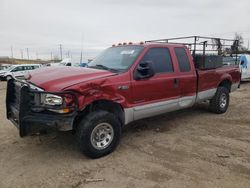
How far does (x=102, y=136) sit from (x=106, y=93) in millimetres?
727

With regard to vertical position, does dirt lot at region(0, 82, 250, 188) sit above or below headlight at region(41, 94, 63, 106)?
below

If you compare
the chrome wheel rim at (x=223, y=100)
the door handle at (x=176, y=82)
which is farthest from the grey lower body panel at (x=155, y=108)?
the chrome wheel rim at (x=223, y=100)

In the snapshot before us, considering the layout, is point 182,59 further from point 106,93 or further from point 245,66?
point 245,66

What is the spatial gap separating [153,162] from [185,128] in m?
2.04

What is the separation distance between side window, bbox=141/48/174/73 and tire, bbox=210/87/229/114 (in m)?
2.30

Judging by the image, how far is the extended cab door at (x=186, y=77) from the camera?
5.39 meters

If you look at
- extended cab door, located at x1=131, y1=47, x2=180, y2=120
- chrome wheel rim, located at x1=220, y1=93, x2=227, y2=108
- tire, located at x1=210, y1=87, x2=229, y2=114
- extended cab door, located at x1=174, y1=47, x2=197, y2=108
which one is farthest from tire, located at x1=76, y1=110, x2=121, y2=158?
chrome wheel rim, located at x1=220, y1=93, x2=227, y2=108

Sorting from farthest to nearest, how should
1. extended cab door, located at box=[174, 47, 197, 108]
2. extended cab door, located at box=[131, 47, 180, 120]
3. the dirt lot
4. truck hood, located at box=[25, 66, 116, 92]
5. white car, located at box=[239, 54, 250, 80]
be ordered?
white car, located at box=[239, 54, 250, 80] < extended cab door, located at box=[174, 47, 197, 108] < extended cab door, located at box=[131, 47, 180, 120] < truck hood, located at box=[25, 66, 116, 92] < the dirt lot

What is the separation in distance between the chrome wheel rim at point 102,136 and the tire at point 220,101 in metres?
3.84

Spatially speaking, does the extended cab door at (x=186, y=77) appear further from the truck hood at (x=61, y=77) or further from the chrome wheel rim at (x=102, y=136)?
the chrome wheel rim at (x=102, y=136)

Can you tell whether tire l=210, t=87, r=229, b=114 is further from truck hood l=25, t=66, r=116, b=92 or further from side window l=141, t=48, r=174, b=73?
truck hood l=25, t=66, r=116, b=92

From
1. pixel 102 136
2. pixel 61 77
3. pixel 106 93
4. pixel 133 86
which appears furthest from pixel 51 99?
pixel 133 86

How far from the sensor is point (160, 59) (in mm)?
5059

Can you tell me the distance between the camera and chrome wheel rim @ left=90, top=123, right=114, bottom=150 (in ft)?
13.0
